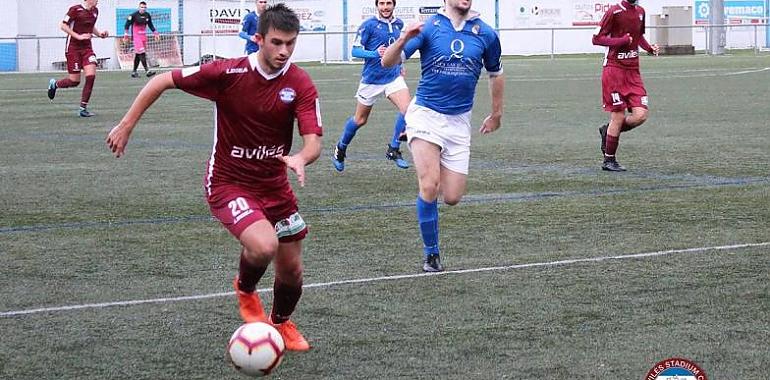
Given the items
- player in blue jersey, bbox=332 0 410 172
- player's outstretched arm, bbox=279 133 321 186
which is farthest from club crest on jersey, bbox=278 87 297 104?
player in blue jersey, bbox=332 0 410 172

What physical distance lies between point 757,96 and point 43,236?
724 inches

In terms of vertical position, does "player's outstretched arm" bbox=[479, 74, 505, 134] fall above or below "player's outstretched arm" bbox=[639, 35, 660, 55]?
below

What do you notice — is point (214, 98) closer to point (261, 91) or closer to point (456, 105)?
point (261, 91)

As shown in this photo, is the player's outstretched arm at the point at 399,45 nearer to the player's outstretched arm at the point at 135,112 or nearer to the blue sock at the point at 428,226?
the blue sock at the point at 428,226

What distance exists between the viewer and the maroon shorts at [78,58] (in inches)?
882

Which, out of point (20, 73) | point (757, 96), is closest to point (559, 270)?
point (757, 96)

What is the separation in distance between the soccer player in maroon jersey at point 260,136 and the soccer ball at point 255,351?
630 millimetres

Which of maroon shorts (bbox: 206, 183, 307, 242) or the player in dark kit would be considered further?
the player in dark kit

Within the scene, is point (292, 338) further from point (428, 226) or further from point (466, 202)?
point (466, 202)

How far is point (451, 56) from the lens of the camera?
888 cm

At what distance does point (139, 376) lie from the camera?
586 centimetres

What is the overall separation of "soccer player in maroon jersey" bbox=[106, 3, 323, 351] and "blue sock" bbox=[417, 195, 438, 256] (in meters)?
2.06

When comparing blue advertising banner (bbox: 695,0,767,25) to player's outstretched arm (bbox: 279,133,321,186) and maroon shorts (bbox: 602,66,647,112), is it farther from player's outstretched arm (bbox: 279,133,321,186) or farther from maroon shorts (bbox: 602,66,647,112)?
player's outstretched arm (bbox: 279,133,321,186)

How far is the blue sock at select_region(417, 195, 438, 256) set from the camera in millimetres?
8484
